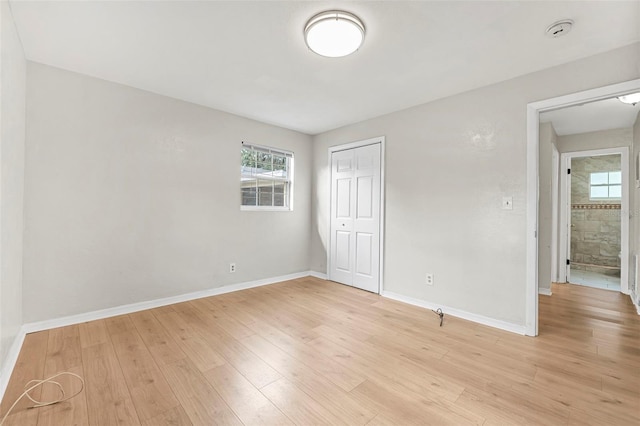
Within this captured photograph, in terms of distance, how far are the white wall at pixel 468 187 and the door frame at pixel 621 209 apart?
9.22 feet

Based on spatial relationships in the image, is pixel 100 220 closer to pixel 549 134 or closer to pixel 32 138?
pixel 32 138

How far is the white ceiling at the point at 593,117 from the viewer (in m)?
3.36

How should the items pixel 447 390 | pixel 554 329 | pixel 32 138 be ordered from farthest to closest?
1. pixel 554 329
2. pixel 32 138
3. pixel 447 390

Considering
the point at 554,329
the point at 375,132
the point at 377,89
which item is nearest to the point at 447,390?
the point at 554,329

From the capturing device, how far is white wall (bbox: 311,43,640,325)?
2.65 meters

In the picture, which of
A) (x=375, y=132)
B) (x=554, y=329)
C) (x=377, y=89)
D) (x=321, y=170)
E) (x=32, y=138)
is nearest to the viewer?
(x=32, y=138)

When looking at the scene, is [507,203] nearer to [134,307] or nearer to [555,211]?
[555,211]

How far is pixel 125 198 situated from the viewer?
3.02 metres

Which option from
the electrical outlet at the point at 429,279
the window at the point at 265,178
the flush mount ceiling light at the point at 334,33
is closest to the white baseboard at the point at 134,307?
the window at the point at 265,178

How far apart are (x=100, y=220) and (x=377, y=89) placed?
3295mm

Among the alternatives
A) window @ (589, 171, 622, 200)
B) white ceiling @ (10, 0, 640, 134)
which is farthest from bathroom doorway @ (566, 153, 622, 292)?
white ceiling @ (10, 0, 640, 134)

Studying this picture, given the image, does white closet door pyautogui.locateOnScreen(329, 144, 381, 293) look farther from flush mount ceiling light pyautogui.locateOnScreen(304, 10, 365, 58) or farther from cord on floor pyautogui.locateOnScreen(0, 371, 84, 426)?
cord on floor pyautogui.locateOnScreen(0, 371, 84, 426)

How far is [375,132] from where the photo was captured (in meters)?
3.95

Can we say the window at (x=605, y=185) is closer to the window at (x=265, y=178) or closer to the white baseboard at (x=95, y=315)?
the window at (x=265, y=178)
